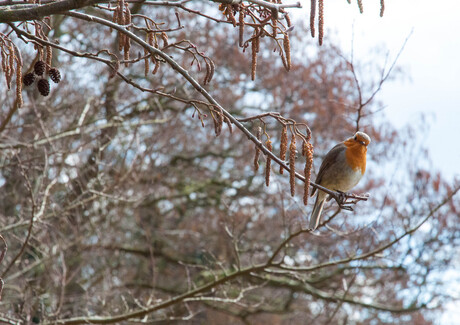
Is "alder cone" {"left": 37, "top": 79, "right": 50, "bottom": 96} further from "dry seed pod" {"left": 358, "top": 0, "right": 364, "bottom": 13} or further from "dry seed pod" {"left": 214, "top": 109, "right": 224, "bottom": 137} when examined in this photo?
"dry seed pod" {"left": 358, "top": 0, "right": 364, "bottom": 13}

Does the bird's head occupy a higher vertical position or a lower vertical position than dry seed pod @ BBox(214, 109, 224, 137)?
higher

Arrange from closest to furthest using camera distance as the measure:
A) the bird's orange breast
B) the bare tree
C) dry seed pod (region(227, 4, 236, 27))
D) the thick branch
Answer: the thick branch
dry seed pod (region(227, 4, 236, 27))
the bird's orange breast
the bare tree

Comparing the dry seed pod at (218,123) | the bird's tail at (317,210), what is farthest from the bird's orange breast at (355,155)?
the dry seed pod at (218,123)

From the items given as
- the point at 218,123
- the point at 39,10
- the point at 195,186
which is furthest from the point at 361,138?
the point at 195,186

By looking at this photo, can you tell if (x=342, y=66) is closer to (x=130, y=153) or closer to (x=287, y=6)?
(x=130, y=153)

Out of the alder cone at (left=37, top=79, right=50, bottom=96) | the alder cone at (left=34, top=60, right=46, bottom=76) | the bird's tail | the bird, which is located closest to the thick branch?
the alder cone at (left=34, top=60, right=46, bottom=76)

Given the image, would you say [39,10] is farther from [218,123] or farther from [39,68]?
[218,123]

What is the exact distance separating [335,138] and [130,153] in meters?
4.50

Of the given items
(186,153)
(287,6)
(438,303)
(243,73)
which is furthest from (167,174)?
(287,6)

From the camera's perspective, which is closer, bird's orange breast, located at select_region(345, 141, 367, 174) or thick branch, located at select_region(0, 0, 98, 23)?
thick branch, located at select_region(0, 0, 98, 23)

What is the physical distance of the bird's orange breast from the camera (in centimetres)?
495

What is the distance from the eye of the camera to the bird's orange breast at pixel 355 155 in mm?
4955

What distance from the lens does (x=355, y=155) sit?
4996 millimetres

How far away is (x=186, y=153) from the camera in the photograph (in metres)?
10.3
